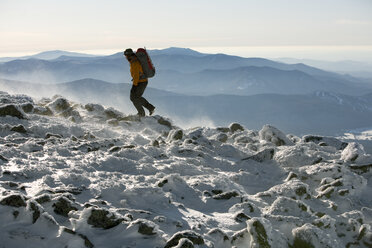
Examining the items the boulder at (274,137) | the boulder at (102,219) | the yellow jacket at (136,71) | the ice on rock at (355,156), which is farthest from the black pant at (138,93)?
the boulder at (102,219)

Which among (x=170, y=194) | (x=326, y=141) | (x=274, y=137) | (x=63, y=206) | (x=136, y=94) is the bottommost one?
(x=326, y=141)

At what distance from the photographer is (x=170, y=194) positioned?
6.92 m

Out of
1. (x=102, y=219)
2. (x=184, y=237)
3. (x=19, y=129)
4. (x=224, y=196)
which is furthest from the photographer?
(x=19, y=129)

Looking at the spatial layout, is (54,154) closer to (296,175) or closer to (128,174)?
(128,174)

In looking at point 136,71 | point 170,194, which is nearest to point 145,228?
point 170,194

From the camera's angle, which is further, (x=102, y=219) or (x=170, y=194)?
(x=170, y=194)

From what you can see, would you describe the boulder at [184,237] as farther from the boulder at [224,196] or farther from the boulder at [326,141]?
the boulder at [326,141]

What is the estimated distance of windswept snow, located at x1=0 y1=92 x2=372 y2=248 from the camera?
4777mm

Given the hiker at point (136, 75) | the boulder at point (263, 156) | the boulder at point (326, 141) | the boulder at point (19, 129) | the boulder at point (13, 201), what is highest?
the hiker at point (136, 75)

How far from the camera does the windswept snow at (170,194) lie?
188 inches

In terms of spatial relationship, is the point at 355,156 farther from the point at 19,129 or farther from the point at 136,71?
the point at 19,129

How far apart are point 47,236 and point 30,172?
2.89 metres

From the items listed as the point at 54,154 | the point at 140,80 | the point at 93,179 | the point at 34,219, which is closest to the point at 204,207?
the point at 93,179

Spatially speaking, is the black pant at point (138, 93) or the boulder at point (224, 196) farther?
the black pant at point (138, 93)
